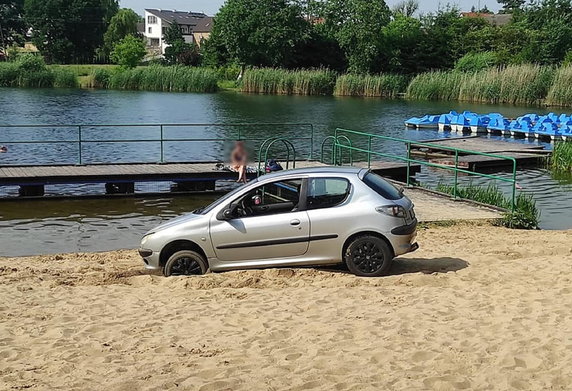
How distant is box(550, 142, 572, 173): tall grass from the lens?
28.4 m

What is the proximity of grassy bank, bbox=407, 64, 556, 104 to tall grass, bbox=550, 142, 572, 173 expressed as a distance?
28.1m

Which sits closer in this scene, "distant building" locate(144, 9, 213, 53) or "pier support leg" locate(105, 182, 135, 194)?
"pier support leg" locate(105, 182, 135, 194)

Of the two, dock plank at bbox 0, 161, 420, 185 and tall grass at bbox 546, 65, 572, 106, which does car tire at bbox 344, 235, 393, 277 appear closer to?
dock plank at bbox 0, 161, 420, 185

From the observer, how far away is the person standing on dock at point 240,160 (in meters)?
21.8

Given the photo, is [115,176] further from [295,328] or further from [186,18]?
[186,18]

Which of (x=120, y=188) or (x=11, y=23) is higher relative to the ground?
(x=11, y=23)

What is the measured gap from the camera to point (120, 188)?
21.7 m

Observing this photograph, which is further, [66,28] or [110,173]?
[66,28]

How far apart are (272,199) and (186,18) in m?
153

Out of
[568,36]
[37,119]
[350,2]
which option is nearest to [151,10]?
[350,2]

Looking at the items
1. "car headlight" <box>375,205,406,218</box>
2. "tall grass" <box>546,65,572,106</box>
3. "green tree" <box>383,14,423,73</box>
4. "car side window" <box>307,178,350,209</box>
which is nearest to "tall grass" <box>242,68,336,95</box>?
"green tree" <box>383,14,423,73</box>

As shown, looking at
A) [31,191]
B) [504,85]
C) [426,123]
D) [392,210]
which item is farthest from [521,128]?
[392,210]

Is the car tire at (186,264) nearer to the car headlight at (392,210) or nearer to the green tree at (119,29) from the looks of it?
the car headlight at (392,210)

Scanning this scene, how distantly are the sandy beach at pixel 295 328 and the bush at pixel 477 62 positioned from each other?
207 feet
